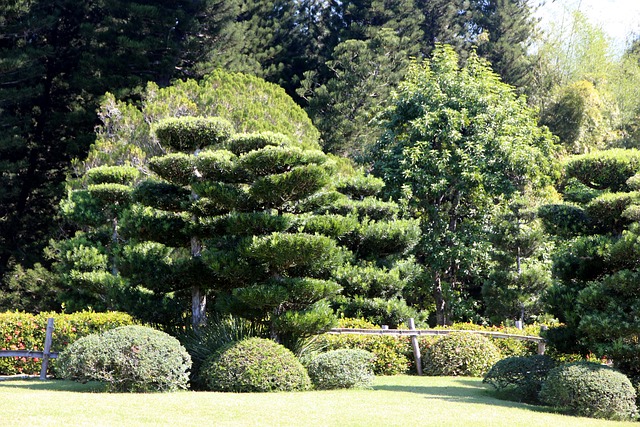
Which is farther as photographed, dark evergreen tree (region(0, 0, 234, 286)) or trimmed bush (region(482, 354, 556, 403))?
dark evergreen tree (region(0, 0, 234, 286))

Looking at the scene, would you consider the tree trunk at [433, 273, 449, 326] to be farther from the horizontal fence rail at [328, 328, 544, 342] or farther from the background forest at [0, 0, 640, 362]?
the horizontal fence rail at [328, 328, 544, 342]

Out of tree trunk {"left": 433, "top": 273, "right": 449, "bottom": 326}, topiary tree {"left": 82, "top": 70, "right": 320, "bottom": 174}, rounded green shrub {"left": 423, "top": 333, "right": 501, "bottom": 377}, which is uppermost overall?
topiary tree {"left": 82, "top": 70, "right": 320, "bottom": 174}

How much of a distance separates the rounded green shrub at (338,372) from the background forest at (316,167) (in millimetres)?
858

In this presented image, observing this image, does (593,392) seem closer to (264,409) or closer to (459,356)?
(264,409)

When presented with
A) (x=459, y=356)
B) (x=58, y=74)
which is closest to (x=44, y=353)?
(x=459, y=356)

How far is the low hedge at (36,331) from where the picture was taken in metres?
15.1

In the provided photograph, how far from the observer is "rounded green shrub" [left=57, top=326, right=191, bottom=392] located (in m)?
11.3

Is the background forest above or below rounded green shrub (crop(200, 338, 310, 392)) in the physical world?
above

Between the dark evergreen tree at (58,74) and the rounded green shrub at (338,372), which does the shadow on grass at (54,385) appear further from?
the dark evergreen tree at (58,74)

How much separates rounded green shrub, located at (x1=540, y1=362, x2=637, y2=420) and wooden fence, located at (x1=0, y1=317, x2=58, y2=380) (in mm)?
9680

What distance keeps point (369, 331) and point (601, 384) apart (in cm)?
639

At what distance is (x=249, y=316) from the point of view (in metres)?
13.5

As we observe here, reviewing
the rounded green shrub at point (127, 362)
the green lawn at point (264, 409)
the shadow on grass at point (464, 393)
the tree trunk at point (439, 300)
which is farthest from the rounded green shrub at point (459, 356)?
the rounded green shrub at point (127, 362)

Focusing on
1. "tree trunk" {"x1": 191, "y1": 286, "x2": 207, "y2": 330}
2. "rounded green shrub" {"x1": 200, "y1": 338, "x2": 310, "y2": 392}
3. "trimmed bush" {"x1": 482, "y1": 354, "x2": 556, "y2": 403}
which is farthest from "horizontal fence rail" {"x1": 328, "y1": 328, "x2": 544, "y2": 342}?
"rounded green shrub" {"x1": 200, "y1": 338, "x2": 310, "y2": 392}
